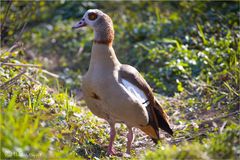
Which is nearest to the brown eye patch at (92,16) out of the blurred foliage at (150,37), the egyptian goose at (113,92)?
the egyptian goose at (113,92)

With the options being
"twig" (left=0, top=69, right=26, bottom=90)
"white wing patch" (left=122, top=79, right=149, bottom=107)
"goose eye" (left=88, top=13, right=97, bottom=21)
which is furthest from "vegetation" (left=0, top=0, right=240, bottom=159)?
"goose eye" (left=88, top=13, right=97, bottom=21)

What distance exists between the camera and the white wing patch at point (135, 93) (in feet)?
17.9

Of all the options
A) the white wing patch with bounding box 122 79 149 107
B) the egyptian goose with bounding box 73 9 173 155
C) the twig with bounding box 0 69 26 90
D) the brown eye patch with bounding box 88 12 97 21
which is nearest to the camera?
the twig with bounding box 0 69 26 90

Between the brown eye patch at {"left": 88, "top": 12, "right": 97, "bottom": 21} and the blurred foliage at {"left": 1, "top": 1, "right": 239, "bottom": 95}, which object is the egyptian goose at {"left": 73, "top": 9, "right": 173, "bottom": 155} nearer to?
the brown eye patch at {"left": 88, "top": 12, "right": 97, "bottom": 21}

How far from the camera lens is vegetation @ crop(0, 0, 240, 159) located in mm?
4383

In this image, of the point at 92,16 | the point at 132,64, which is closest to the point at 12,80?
the point at 92,16

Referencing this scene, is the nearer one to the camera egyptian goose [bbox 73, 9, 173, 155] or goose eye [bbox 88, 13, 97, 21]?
egyptian goose [bbox 73, 9, 173, 155]

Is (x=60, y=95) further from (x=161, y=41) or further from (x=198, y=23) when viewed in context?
(x=198, y=23)

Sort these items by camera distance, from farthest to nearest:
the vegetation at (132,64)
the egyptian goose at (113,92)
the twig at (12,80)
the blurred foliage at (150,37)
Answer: the blurred foliage at (150,37)
the egyptian goose at (113,92)
the twig at (12,80)
the vegetation at (132,64)

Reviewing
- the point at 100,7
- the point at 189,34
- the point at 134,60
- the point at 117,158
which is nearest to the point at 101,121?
the point at 117,158

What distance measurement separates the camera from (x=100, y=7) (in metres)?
10.6

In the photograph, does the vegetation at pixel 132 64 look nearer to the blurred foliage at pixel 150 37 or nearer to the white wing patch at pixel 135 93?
the blurred foliage at pixel 150 37

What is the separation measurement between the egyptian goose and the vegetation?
30 cm

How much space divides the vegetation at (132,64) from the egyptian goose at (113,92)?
0.30 m
